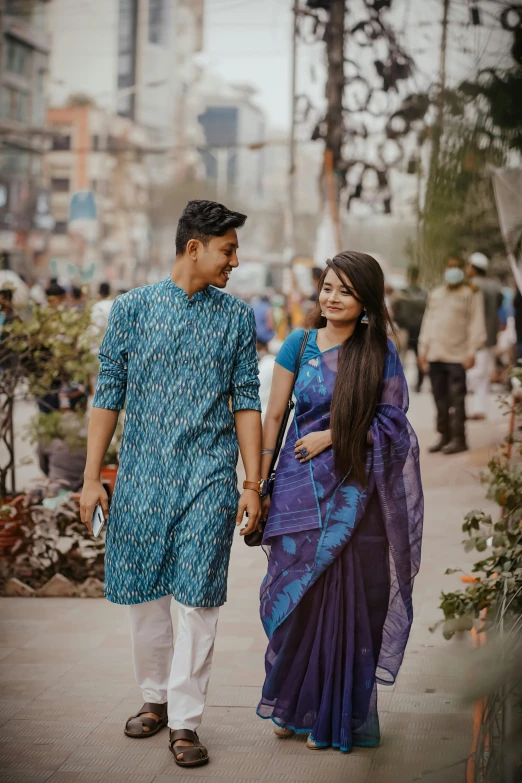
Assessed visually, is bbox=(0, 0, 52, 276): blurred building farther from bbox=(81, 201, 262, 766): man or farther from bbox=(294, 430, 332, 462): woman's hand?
bbox=(294, 430, 332, 462): woman's hand

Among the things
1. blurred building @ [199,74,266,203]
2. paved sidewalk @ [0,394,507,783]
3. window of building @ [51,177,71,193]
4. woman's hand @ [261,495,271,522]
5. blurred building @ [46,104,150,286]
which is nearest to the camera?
paved sidewalk @ [0,394,507,783]

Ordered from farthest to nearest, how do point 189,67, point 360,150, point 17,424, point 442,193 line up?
point 189,67, point 17,424, point 360,150, point 442,193

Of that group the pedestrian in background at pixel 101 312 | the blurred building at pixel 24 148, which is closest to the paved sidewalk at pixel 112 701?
the pedestrian in background at pixel 101 312

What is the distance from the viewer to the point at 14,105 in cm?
4216

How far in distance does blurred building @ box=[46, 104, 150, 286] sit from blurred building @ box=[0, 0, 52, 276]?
412cm

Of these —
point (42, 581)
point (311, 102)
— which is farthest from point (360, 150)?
point (42, 581)

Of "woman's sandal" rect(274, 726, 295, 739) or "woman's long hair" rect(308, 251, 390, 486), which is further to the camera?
"woman's sandal" rect(274, 726, 295, 739)

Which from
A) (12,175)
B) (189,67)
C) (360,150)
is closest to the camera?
(360,150)

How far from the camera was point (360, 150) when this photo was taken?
10.6 metres

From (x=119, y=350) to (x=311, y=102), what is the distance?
320 inches

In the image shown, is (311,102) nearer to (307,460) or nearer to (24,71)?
(307,460)

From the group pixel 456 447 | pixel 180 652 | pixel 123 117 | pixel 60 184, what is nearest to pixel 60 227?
pixel 60 184

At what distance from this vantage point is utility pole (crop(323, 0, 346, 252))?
9.57 meters

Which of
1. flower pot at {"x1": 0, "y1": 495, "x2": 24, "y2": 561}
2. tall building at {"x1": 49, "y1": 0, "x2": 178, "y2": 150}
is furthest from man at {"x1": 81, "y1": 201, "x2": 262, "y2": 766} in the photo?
tall building at {"x1": 49, "y1": 0, "x2": 178, "y2": 150}
